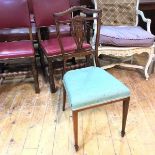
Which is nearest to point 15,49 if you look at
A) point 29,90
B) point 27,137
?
point 29,90

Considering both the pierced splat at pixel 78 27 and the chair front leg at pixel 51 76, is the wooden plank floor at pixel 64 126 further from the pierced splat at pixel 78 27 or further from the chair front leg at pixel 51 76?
the pierced splat at pixel 78 27

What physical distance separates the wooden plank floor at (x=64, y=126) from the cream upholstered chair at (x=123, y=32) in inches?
17.0

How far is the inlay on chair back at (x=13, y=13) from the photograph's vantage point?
2305 mm

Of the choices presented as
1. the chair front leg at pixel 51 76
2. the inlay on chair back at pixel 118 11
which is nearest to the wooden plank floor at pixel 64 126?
the chair front leg at pixel 51 76

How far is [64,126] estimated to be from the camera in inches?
71.9

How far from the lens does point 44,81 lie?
8.41 ft

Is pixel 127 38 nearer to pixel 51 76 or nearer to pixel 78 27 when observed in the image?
pixel 78 27

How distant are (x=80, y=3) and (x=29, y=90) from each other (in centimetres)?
140

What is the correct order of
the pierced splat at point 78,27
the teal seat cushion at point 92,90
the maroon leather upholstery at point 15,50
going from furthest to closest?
the maroon leather upholstery at point 15,50
the pierced splat at point 78,27
the teal seat cushion at point 92,90

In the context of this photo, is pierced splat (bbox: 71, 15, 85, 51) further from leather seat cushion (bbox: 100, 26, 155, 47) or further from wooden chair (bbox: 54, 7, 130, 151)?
leather seat cushion (bbox: 100, 26, 155, 47)

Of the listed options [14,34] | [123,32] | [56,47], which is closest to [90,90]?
[56,47]

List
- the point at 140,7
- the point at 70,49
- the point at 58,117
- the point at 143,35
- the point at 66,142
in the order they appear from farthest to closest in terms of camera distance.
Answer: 1. the point at 140,7
2. the point at 143,35
3. the point at 70,49
4. the point at 58,117
5. the point at 66,142

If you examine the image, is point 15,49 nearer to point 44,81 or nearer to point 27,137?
point 44,81

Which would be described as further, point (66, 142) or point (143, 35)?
point (143, 35)
